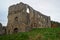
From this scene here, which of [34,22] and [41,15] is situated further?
[41,15]

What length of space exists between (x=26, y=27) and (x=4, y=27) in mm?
5600

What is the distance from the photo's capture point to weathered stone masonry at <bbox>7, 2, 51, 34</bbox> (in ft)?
87.2

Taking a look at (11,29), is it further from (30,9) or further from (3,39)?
(3,39)

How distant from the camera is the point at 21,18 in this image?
27.0 m

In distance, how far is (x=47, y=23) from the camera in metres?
32.1

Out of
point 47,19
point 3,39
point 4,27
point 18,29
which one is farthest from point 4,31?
point 3,39

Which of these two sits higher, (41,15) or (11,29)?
(41,15)

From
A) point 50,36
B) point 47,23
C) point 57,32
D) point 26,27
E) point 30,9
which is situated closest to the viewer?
point 50,36

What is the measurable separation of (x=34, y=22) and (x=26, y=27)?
9.65 ft

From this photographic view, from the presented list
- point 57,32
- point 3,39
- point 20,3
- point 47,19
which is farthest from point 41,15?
point 3,39

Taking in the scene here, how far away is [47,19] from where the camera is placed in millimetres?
32438

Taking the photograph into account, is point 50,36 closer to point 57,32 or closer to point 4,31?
point 57,32

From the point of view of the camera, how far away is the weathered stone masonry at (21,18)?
26591mm

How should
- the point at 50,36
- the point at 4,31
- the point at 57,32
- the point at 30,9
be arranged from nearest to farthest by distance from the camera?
the point at 50,36 < the point at 57,32 < the point at 30,9 < the point at 4,31
